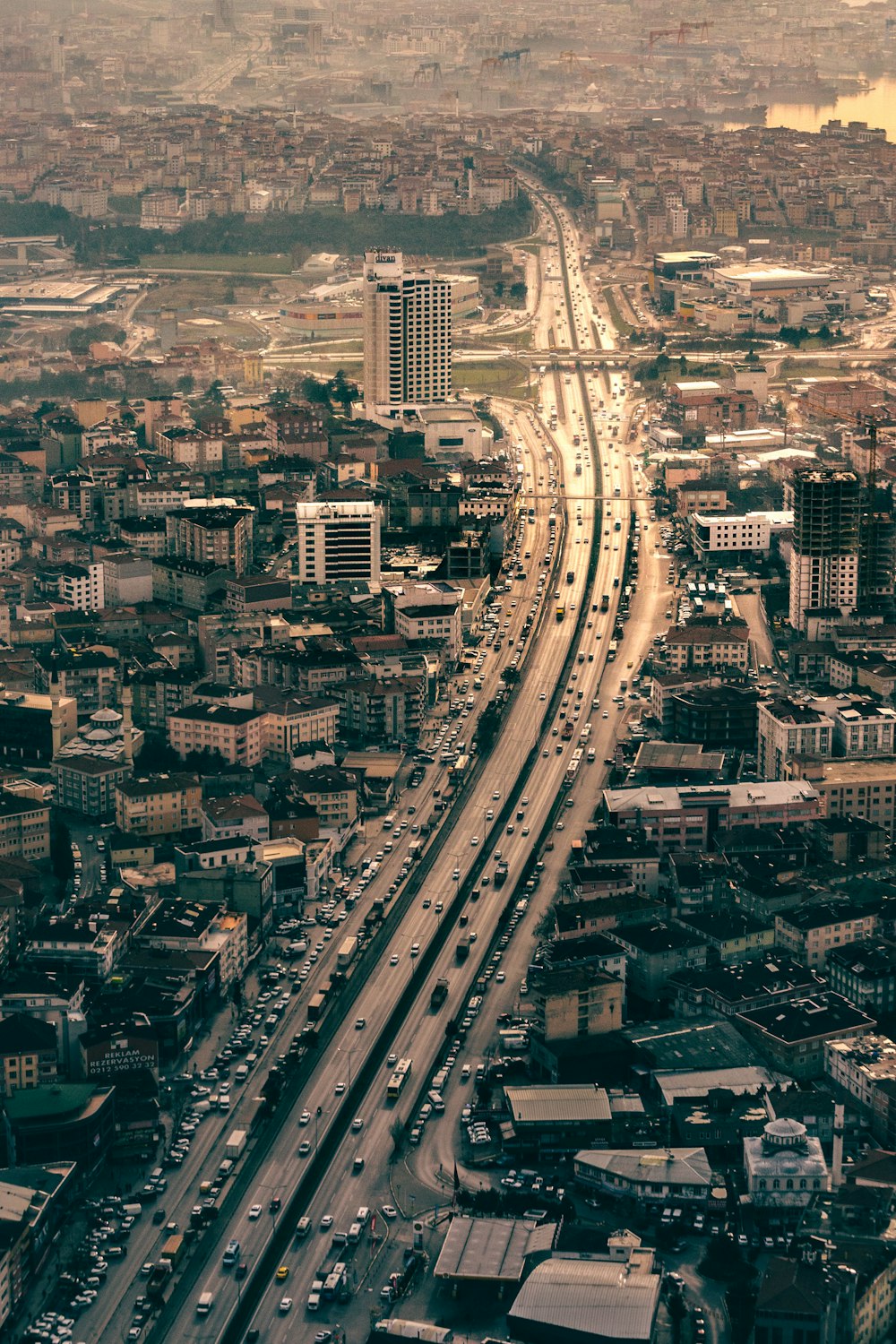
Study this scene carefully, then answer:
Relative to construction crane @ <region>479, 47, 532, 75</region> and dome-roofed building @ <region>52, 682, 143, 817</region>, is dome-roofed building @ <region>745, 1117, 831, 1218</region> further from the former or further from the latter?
construction crane @ <region>479, 47, 532, 75</region>

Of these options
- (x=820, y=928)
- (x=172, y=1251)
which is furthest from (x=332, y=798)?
(x=172, y=1251)

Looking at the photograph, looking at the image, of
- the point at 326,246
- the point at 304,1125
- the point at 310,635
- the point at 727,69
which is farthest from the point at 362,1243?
the point at 727,69

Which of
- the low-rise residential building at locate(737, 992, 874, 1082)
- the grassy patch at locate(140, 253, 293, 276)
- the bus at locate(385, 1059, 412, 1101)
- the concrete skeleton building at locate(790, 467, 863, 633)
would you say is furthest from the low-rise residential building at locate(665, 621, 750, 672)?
the grassy patch at locate(140, 253, 293, 276)

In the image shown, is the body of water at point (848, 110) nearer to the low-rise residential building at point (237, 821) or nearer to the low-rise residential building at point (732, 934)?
the low-rise residential building at point (237, 821)

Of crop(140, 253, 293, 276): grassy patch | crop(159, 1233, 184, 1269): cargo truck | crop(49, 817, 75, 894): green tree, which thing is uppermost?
crop(140, 253, 293, 276): grassy patch

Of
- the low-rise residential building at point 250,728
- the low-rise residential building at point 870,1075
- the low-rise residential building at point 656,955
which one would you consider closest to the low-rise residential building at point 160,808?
the low-rise residential building at point 250,728
